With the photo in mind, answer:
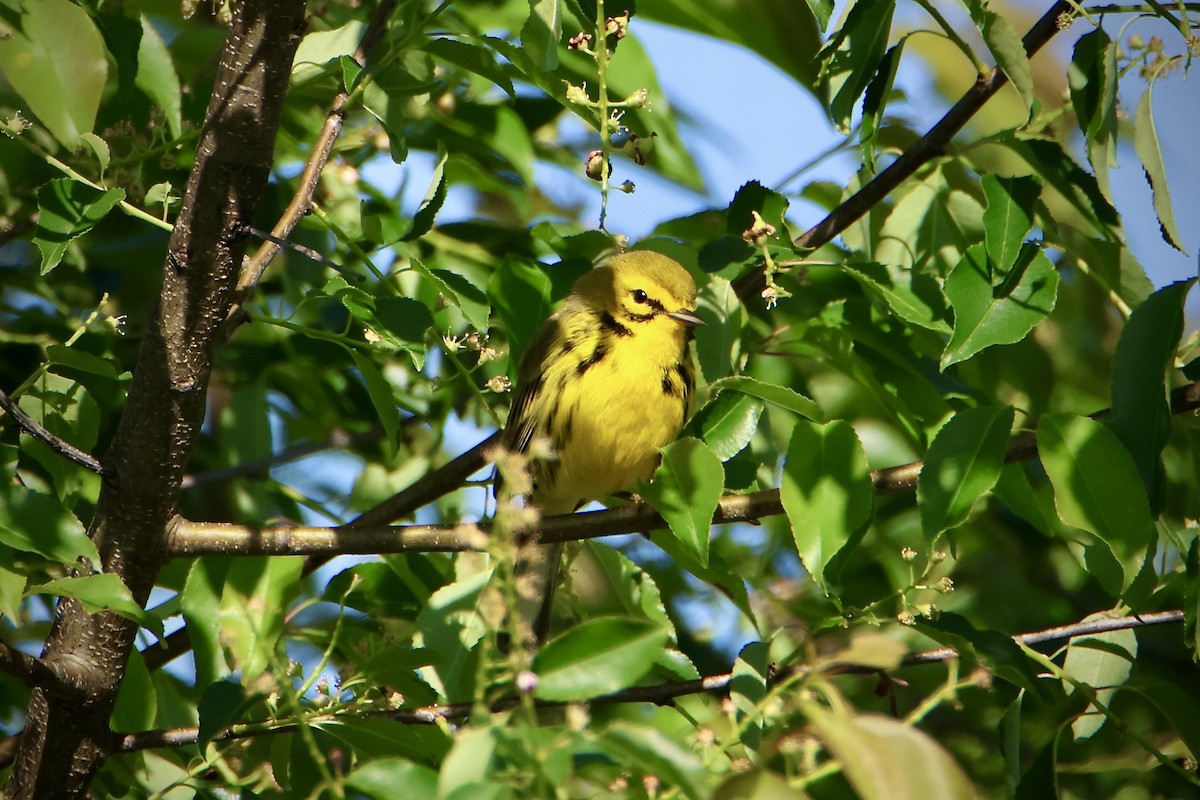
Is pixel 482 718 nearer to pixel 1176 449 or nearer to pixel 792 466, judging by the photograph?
pixel 792 466

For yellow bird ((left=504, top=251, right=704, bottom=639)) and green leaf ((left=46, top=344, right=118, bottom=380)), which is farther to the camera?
yellow bird ((left=504, top=251, right=704, bottom=639))

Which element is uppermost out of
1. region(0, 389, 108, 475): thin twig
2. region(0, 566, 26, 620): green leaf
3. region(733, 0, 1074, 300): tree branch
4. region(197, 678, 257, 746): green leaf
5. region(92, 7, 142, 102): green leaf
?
region(92, 7, 142, 102): green leaf

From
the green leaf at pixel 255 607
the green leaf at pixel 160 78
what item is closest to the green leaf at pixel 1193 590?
the green leaf at pixel 255 607

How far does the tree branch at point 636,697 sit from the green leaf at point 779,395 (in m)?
0.44

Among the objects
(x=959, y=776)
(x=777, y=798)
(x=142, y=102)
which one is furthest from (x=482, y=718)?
(x=142, y=102)

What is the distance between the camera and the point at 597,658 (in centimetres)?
156

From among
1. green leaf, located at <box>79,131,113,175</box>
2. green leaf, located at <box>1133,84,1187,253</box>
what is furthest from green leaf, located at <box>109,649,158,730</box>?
green leaf, located at <box>1133,84,1187,253</box>

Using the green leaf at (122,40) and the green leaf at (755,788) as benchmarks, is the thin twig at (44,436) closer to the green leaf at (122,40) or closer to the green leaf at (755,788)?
the green leaf at (122,40)

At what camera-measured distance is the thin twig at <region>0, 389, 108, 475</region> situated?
2.02m

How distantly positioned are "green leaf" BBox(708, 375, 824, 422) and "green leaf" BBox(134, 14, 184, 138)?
126 centimetres

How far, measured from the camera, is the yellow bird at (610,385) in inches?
130

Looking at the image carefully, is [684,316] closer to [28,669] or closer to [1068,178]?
[1068,178]

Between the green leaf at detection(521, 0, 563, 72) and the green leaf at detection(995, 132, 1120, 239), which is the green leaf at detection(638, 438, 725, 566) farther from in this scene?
the green leaf at detection(995, 132, 1120, 239)

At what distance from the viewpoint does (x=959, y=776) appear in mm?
1207
